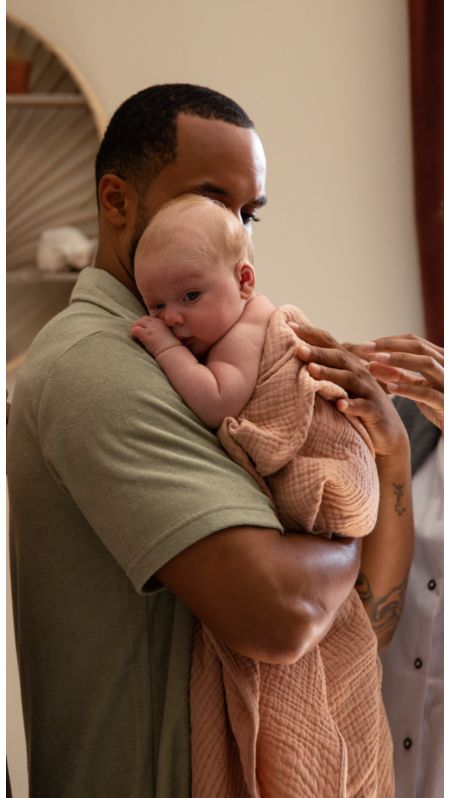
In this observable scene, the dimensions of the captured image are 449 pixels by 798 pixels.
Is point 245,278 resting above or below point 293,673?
above

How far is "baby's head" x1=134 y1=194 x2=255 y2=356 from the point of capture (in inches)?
40.0

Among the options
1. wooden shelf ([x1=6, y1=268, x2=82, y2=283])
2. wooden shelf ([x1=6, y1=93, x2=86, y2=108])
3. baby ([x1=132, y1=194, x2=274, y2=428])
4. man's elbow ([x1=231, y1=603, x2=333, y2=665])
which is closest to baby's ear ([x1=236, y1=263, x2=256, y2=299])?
baby ([x1=132, y1=194, x2=274, y2=428])

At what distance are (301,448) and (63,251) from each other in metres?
1.45

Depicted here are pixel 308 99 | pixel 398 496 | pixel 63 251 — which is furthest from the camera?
pixel 308 99

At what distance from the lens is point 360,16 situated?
2385 millimetres

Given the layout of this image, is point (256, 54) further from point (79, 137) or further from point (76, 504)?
point (76, 504)

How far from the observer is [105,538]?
895 mm

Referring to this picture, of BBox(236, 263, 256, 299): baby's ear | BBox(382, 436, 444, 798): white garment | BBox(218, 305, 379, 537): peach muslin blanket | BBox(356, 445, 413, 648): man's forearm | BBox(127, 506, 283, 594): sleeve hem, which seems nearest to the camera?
BBox(127, 506, 283, 594): sleeve hem

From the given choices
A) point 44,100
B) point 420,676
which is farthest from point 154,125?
Answer: point 44,100

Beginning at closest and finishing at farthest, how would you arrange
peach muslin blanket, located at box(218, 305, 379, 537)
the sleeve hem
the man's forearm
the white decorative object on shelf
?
the sleeve hem, peach muslin blanket, located at box(218, 305, 379, 537), the man's forearm, the white decorative object on shelf

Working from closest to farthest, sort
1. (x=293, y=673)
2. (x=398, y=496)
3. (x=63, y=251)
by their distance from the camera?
(x=293, y=673) → (x=398, y=496) → (x=63, y=251)

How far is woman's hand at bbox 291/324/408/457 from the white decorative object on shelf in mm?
1333

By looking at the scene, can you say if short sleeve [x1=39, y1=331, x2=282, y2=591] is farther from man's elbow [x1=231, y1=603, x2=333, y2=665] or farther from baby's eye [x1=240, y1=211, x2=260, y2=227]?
baby's eye [x1=240, y1=211, x2=260, y2=227]

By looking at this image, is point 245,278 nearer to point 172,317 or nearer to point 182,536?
point 172,317
